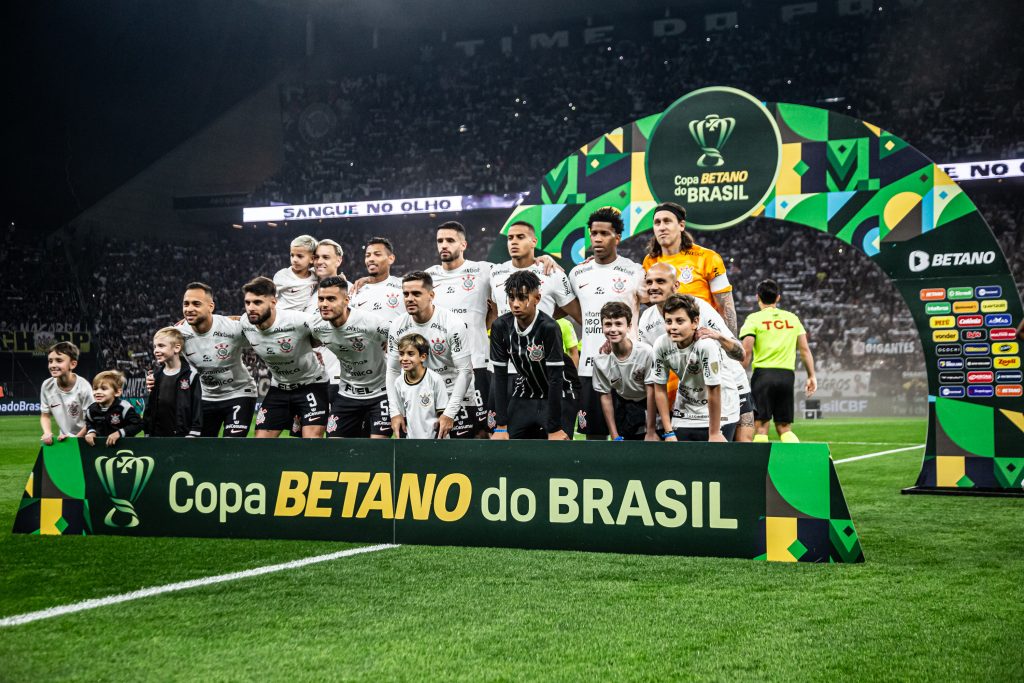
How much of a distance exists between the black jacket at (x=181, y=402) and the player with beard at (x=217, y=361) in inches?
12.2

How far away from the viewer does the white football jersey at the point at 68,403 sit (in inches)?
413

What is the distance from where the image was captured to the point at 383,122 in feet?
115

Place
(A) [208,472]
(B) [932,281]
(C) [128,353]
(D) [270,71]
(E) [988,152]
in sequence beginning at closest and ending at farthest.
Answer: (A) [208,472]
(B) [932,281]
(E) [988,152]
(C) [128,353]
(D) [270,71]

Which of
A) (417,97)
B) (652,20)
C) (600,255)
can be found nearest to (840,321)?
(652,20)

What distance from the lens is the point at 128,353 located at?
31.4 meters

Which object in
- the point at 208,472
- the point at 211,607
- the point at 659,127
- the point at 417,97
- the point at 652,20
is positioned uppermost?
the point at 652,20

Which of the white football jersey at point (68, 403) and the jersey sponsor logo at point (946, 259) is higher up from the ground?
the jersey sponsor logo at point (946, 259)

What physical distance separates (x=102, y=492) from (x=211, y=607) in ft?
8.73

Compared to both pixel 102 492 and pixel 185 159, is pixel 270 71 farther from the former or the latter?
pixel 102 492

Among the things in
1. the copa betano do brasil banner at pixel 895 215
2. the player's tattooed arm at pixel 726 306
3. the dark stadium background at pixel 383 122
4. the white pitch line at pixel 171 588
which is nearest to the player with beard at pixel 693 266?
the player's tattooed arm at pixel 726 306

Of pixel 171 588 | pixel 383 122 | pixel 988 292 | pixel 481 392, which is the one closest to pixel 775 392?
pixel 988 292

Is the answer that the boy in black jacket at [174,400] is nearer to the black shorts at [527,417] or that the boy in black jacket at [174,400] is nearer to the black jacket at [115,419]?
the black jacket at [115,419]

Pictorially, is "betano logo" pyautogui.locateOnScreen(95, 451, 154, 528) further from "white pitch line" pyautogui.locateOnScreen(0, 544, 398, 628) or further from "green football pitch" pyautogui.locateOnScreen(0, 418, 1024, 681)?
"white pitch line" pyautogui.locateOnScreen(0, 544, 398, 628)

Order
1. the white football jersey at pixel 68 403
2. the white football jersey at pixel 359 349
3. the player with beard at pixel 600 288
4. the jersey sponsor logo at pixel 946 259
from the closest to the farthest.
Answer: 1. the white football jersey at pixel 359 349
2. the player with beard at pixel 600 288
3. the jersey sponsor logo at pixel 946 259
4. the white football jersey at pixel 68 403
